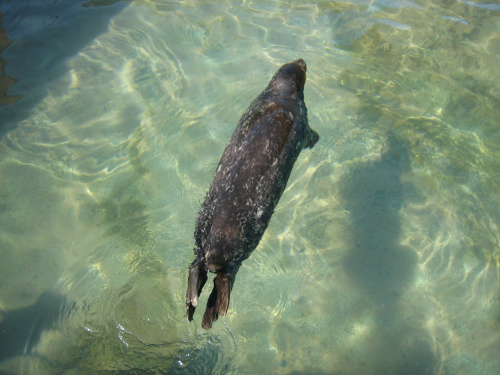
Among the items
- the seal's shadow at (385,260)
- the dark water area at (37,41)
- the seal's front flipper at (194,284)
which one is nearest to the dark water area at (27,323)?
the seal's front flipper at (194,284)

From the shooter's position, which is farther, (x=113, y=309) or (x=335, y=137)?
(x=335, y=137)

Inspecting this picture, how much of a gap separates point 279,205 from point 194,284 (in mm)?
2304

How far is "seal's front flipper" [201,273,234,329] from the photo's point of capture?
2982 mm

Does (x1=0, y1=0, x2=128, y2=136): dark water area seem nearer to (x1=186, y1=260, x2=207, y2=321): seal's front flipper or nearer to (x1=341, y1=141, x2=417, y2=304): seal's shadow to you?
(x1=186, y1=260, x2=207, y2=321): seal's front flipper

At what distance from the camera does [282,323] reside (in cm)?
421

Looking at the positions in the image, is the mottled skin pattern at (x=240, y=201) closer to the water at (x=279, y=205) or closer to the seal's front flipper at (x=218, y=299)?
the seal's front flipper at (x=218, y=299)

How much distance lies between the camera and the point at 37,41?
6738 mm

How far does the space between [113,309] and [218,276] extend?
174 centimetres

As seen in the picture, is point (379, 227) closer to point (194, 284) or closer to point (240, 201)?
point (240, 201)

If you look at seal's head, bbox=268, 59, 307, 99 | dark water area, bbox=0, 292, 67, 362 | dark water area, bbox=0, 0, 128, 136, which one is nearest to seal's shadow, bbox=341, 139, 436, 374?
seal's head, bbox=268, 59, 307, 99

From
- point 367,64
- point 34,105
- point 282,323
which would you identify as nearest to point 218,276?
point 282,323

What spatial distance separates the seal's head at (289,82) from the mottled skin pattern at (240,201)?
759 millimetres

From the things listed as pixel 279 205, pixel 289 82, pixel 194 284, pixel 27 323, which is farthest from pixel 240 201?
pixel 27 323

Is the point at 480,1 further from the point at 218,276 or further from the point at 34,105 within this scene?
the point at 34,105
